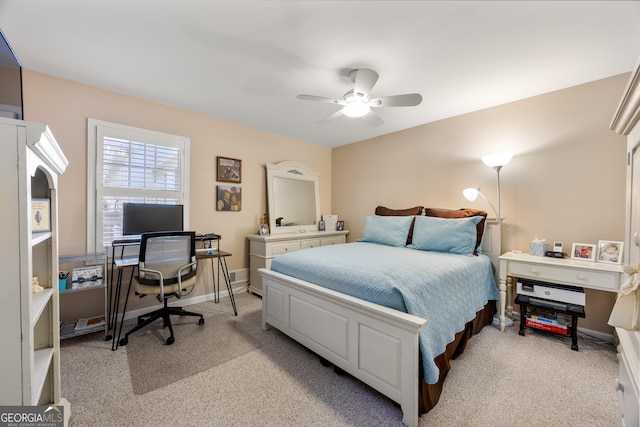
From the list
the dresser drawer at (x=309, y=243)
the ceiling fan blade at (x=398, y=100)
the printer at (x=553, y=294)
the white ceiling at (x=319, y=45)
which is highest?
the white ceiling at (x=319, y=45)

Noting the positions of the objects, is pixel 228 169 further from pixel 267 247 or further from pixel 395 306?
pixel 395 306

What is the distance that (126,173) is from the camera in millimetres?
2717

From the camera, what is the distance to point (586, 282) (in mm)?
2092

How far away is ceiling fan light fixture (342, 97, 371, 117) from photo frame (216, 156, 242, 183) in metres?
1.87

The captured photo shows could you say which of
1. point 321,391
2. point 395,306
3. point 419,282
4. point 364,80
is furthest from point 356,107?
point 321,391

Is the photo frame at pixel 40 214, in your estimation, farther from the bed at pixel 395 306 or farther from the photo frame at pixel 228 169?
the photo frame at pixel 228 169

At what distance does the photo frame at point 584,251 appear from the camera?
2.28m

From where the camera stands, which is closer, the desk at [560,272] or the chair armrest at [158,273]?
the desk at [560,272]

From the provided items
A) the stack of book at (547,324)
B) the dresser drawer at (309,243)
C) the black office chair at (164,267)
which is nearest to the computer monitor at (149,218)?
the black office chair at (164,267)

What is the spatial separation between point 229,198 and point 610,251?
4041mm

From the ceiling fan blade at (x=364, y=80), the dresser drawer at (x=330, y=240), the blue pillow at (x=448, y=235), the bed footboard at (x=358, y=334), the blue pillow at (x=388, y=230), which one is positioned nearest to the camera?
the bed footboard at (x=358, y=334)

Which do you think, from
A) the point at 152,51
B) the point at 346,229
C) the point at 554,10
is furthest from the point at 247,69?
the point at 346,229

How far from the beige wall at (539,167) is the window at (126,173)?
3.02 metres

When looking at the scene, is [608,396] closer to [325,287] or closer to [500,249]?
[500,249]
